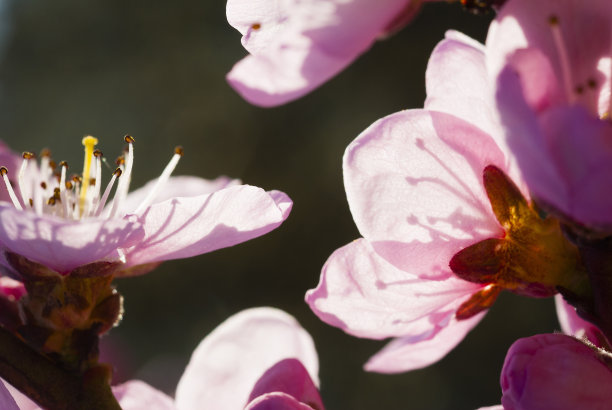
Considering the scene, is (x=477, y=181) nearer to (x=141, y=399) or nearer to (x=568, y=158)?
(x=568, y=158)

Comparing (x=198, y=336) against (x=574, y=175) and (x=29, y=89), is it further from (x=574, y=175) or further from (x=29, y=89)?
(x=574, y=175)

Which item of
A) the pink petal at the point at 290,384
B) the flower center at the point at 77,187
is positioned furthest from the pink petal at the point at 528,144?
the flower center at the point at 77,187

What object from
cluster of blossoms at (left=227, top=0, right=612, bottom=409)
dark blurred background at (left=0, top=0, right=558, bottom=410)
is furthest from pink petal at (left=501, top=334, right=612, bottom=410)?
dark blurred background at (left=0, top=0, right=558, bottom=410)

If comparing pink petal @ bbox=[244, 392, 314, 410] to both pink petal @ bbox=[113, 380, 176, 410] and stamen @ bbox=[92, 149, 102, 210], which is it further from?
stamen @ bbox=[92, 149, 102, 210]

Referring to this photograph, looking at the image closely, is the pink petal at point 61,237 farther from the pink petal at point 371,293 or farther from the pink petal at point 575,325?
the pink petal at point 575,325

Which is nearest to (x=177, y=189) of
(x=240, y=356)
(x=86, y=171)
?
(x=86, y=171)
